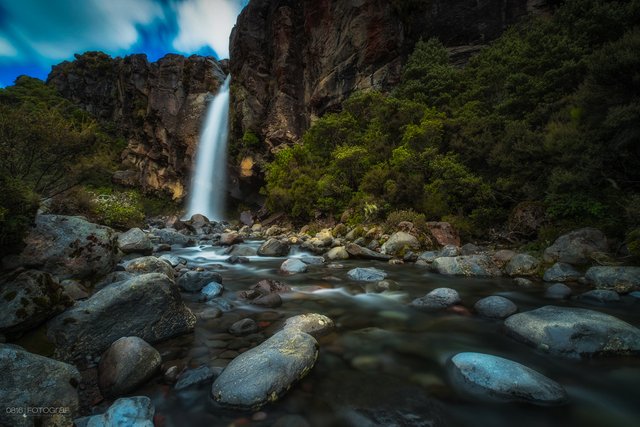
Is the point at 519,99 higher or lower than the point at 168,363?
higher

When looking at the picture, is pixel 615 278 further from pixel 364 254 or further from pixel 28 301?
pixel 28 301

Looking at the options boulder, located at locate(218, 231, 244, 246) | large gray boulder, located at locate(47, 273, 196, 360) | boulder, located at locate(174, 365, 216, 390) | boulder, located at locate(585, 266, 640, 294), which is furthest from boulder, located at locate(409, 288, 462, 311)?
boulder, located at locate(218, 231, 244, 246)

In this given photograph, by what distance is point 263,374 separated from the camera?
9.20ft

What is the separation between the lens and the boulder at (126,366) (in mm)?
2827

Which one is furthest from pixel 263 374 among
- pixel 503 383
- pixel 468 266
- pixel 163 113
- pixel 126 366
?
pixel 163 113

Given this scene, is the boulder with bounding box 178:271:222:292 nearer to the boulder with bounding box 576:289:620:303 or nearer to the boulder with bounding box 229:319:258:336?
the boulder with bounding box 229:319:258:336

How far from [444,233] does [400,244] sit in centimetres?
192

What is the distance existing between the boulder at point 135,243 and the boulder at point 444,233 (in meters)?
10.4

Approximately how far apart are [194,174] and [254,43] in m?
16.3

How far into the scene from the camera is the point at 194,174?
1389 inches

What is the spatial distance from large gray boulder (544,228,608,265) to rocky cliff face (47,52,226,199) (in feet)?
120

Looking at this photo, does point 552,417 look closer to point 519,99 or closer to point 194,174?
point 519,99

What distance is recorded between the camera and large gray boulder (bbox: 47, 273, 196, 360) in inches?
132

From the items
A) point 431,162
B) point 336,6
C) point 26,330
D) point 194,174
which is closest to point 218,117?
point 194,174
